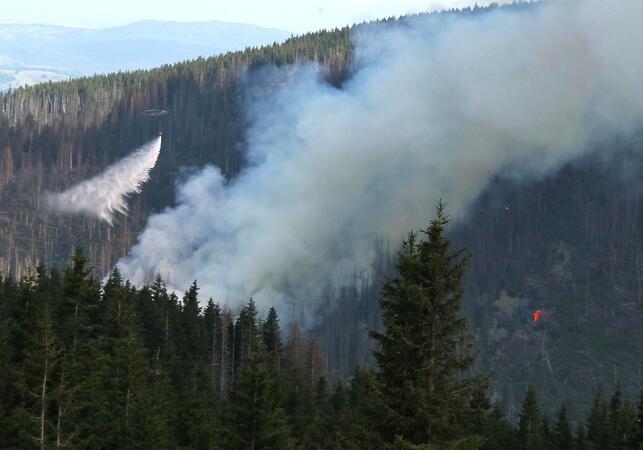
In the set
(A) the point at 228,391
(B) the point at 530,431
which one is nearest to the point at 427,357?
(A) the point at 228,391

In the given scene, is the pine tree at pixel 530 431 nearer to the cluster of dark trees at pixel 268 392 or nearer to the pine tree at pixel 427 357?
the cluster of dark trees at pixel 268 392

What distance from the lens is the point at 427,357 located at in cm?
2836

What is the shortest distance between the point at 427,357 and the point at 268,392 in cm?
1553

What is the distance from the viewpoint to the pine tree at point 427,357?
28031mm

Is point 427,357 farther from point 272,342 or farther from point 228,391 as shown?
point 272,342

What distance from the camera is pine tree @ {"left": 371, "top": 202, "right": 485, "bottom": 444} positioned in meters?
28.0

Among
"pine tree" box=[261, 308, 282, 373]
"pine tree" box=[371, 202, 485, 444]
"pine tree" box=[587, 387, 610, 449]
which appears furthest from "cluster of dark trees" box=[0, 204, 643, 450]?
"pine tree" box=[261, 308, 282, 373]

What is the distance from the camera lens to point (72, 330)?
187 feet

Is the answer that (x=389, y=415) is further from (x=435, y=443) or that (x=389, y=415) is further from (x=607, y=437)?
(x=607, y=437)

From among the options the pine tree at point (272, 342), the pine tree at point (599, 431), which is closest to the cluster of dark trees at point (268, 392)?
→ the pine tree at point (599, 431)

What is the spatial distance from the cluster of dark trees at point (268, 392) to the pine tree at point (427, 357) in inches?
1.3

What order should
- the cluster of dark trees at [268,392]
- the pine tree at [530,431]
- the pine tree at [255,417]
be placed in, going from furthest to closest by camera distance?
the pine tree at [530,431], the pine tree at [255,417], the cluster of dark trees at [268,392]

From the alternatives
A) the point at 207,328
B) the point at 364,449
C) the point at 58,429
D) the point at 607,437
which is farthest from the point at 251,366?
the point at 207,328

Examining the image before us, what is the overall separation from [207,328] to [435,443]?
94.7 meters
